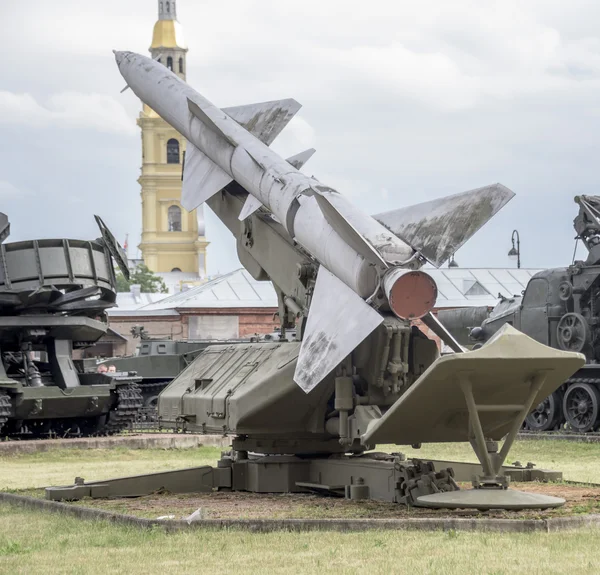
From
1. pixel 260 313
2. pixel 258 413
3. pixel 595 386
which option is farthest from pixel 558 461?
pixel 260 313

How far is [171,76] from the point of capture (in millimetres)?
11031

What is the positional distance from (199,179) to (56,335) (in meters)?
5.74

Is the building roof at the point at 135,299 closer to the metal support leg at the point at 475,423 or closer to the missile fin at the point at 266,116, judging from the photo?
the missile fin at the point at 266,116

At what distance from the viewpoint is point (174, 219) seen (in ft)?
221

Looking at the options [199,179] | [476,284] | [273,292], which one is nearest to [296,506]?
[199,179]

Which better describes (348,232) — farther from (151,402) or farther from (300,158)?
(151,402)

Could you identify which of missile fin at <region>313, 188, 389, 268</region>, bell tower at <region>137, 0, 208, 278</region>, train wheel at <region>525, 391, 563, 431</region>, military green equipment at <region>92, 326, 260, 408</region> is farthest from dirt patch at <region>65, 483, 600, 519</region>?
bell tower at <region>137, 0, 208, 278</region>

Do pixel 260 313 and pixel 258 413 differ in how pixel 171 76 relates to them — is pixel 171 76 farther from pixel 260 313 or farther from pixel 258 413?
pixel 260 313

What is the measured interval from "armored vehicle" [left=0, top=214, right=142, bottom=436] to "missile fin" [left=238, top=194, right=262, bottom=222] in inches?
221

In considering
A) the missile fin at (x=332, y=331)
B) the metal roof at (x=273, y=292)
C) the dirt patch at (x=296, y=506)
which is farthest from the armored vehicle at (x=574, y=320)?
the metal roof at (x=273, y=292)

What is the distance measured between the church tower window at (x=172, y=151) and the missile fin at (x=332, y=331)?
5462 centimetres

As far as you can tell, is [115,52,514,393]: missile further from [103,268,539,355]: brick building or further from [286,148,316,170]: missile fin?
[103,268,539,355]: brick building

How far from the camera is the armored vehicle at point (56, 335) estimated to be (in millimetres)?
14359

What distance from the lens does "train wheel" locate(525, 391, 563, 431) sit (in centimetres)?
1594
